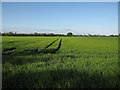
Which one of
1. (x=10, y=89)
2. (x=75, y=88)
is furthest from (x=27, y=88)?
(x=75, y=88)

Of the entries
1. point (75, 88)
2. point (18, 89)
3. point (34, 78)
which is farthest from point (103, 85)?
point (18, 89)

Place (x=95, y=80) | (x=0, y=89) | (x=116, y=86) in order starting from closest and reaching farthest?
(x=0, y=89) → (x=116, y=86) → (x=95, y=80)

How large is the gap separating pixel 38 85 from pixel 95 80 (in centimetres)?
227

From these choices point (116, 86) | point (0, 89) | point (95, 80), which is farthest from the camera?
point (95, 80)

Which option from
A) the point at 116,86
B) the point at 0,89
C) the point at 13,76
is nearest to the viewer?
the point at 0,89

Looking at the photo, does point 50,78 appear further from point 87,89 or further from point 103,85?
point 103,85

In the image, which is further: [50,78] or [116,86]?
[50,78]

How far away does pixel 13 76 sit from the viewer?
4.22 metres

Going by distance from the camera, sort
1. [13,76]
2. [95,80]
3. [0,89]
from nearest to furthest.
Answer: [0,89]
[95,80]
[13,76]

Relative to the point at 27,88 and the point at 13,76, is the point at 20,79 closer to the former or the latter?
the point at 13,76

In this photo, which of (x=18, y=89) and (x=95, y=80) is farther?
(x=95, y=80)

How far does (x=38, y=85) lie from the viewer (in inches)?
137

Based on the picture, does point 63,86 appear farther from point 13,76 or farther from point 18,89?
point 13,76

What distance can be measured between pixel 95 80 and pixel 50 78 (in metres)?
1.85
